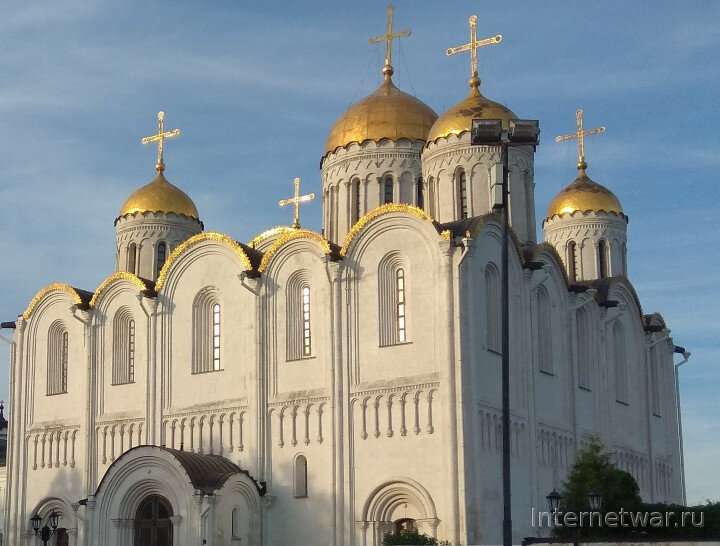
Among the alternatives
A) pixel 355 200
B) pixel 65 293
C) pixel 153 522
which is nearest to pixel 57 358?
pixel 65 293

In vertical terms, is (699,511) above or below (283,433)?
below

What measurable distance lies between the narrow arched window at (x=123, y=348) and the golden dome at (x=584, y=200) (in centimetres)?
1448

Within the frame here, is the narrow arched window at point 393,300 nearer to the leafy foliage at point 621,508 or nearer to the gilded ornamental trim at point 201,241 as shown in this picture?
the gilded ornamental trim at point 201,241

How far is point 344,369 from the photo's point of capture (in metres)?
31.0

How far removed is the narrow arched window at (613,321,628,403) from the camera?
124 ft

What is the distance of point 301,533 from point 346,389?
12.1 ft

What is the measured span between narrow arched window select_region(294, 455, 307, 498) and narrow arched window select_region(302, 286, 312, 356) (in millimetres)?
2644

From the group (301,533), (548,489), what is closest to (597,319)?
(548,489)

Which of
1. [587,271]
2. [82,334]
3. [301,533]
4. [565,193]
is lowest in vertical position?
[301,533]

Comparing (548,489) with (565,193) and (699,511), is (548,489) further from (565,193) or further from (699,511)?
(565,193)

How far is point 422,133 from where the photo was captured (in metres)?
36.0

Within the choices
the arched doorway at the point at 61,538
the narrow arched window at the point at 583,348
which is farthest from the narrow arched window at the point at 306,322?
the arched doorway at the point at 61,538

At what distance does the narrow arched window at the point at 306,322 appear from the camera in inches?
1264

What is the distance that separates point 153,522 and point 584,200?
1798 cm
